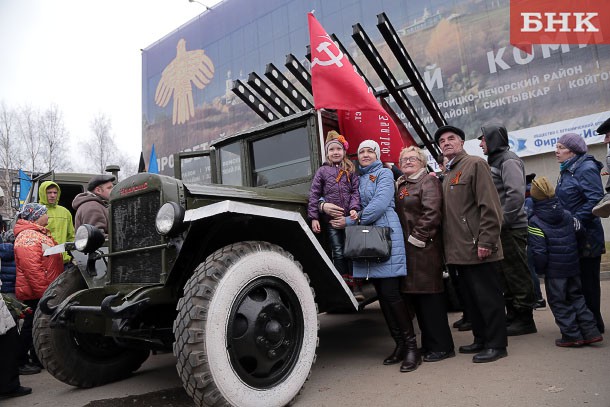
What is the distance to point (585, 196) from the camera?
3.43 metres

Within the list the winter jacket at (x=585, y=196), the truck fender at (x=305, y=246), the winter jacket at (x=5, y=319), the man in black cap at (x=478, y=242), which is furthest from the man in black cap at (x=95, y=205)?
the winter jacket at (x=585, y=196)

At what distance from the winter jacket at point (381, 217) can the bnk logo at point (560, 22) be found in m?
3.78

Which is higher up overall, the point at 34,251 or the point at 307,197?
the point at 307,197

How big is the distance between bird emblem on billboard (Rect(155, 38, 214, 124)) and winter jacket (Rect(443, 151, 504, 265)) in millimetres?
17157

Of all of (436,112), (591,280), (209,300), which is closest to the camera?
(209,300)

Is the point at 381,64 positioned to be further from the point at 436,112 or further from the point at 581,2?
the point at 581,2

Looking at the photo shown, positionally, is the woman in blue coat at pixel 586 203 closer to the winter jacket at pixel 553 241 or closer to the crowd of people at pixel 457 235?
the crowd of people at pixel 457 235

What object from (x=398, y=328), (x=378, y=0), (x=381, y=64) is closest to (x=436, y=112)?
(x=381, y=64)

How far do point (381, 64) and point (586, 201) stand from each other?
2.55m

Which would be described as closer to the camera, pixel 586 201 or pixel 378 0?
pixel 586 201

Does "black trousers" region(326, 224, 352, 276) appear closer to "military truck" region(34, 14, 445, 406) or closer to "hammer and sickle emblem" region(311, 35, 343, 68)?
"military truck" region(34, 14, 445, 406)

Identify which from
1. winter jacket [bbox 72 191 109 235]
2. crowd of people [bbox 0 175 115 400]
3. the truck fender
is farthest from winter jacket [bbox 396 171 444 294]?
winter jacket [bbox 72 191 109 235]

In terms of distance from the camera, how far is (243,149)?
425cm

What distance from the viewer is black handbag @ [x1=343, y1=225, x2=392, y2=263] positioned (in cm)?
299
